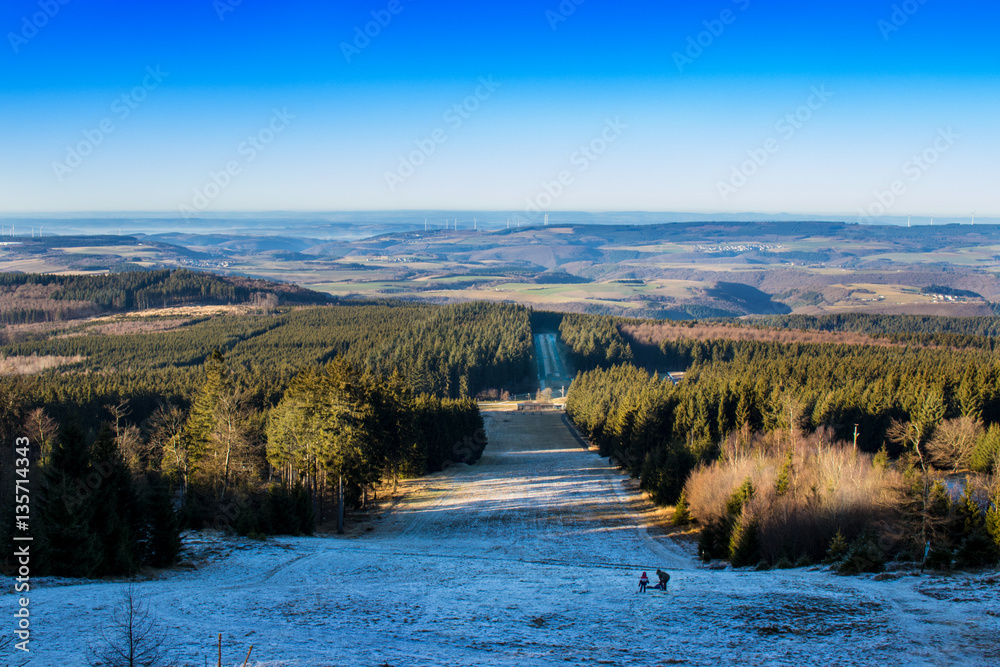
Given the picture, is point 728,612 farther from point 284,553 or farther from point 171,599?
point 284,553

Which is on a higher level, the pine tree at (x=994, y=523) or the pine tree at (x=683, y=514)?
the pine tree at (x=994, y=523)

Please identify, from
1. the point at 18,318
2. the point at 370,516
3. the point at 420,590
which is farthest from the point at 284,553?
the point at 18,318

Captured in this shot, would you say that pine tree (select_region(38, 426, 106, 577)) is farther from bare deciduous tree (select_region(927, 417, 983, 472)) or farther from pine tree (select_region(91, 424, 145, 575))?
bare deciduous tree (select_region(927, 417, 983, 472))

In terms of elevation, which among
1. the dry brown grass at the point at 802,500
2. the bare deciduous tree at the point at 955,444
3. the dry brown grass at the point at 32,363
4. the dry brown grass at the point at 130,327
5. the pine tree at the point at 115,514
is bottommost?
the dry brown grass at the point at 32,363

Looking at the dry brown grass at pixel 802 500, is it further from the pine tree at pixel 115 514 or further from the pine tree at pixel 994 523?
the pine tree at pixel 115 514

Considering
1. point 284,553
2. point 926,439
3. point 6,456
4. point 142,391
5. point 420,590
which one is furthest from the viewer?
point 142,391

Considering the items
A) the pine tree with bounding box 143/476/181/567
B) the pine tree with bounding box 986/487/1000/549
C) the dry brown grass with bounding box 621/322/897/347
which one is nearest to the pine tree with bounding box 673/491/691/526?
the pine tree with bounding box 986/487/1000/549

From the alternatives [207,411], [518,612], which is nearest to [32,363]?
[207,411]

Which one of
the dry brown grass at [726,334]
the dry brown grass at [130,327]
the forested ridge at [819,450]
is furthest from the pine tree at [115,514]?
the dry brown grass at [130,327]
